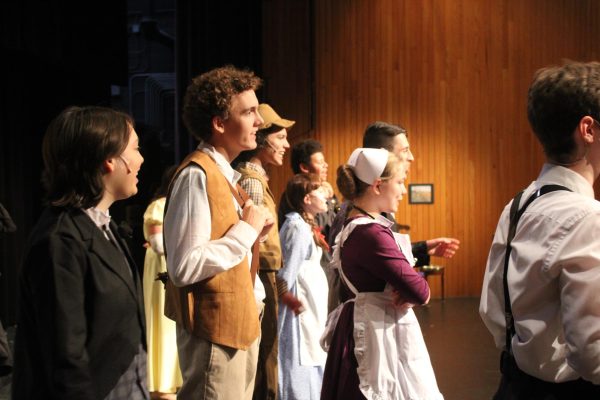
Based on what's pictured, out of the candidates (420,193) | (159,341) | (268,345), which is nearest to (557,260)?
(268,345)

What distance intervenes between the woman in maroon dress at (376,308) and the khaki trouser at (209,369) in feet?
1.96

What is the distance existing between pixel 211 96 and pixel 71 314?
1.02 m

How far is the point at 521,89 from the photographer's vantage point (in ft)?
28.9

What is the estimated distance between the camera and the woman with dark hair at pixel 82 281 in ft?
5.68

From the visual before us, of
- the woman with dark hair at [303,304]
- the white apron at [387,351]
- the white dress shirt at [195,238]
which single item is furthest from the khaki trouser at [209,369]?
the woman with dark hair at [303,304]

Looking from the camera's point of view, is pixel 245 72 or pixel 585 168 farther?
pixel 245 72

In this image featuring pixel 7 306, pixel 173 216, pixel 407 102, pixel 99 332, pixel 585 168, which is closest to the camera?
pixel 585 168

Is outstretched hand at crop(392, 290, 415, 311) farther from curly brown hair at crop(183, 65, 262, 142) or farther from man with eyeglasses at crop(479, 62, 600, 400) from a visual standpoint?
man with eyeglasses at crop(479, 62, 600, 400)

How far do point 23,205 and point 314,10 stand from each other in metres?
4.00

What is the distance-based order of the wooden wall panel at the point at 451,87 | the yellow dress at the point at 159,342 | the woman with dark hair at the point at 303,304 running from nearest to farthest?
the woman with dark hair at the point at 303,304, the yellow dress at the point at 159,342, the wooden wall panel at the point at 451,87

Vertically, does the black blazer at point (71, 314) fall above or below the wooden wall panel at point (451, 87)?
below

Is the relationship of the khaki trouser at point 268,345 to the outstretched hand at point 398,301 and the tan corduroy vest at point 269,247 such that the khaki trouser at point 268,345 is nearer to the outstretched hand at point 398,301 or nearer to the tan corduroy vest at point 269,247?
the tan corduroy vest at point 269,247

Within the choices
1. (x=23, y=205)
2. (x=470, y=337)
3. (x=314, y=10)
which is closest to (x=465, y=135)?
(x=314, y=10)

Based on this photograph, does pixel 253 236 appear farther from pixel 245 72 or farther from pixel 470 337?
pixel 470 337
